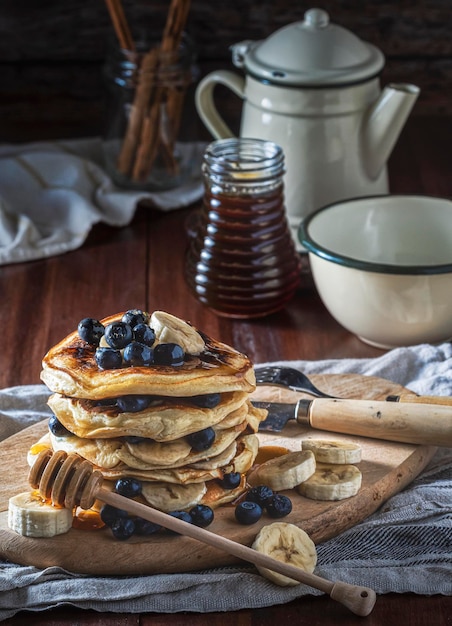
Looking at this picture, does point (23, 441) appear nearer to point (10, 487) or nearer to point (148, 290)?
point (10, 487)

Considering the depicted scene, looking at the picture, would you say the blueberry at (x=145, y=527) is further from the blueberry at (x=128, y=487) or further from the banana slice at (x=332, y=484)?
the banana slice at (x=332, y=484)

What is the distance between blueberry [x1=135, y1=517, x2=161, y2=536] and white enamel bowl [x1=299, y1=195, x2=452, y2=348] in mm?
588

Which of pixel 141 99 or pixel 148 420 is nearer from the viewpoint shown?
pixel 148 420

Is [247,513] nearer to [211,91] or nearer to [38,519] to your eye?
[38,519]

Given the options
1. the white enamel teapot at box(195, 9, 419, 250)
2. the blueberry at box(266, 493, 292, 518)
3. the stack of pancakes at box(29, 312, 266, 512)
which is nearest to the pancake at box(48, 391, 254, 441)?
the stack of pancakes at box(29, 312, 266, 512)

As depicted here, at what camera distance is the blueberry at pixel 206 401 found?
119cm

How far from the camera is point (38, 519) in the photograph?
1.18 meters

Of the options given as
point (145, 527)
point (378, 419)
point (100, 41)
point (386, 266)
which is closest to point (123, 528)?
point (145, 527)

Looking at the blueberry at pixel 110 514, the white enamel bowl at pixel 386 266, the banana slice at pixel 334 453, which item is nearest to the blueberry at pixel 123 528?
the blueberry at pixel 110 514

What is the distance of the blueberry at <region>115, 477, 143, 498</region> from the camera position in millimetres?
1185

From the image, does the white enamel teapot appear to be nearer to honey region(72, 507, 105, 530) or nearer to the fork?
the fork

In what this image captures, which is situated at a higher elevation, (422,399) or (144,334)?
(144,334)

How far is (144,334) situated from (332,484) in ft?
0.89

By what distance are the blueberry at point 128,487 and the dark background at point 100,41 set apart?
1535 millimetres
